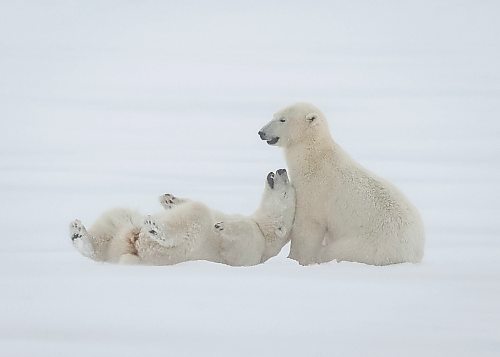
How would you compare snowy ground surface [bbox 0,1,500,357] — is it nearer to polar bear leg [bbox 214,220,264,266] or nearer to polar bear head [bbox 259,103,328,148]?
polar bear leg [bbox 214,220,264,266]

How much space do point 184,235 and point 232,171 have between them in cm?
549

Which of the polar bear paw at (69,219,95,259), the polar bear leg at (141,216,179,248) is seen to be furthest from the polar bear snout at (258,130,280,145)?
the polar bear paw at (69,219,95,259)

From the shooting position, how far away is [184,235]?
6.26 metres

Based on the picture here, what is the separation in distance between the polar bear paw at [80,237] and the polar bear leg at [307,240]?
1.31 metres

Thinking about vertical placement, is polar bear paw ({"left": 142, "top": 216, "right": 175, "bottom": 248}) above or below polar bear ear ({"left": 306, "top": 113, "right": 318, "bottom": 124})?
below

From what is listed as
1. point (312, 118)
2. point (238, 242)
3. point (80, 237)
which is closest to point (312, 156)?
point (312, 118)

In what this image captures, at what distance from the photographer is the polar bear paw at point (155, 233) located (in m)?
6.19

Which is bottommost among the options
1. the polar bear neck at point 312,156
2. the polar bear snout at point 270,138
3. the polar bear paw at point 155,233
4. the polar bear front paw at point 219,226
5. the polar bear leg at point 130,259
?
the polar bear leg at point 130,259

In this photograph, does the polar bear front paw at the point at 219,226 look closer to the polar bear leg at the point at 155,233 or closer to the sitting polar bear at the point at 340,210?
the polar bear leg at the point at 155,233

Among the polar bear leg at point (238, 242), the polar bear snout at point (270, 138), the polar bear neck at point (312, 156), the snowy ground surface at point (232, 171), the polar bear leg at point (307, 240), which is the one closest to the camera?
the snowy ground surface at point (232, 171)

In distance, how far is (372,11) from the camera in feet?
148

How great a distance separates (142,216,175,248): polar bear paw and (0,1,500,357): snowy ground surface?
0.55 ft

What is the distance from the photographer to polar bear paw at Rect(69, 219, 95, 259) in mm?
6389

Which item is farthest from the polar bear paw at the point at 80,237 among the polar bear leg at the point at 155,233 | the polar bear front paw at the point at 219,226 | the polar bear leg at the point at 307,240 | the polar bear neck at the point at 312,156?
the polar bear neck at the point at 312,156
